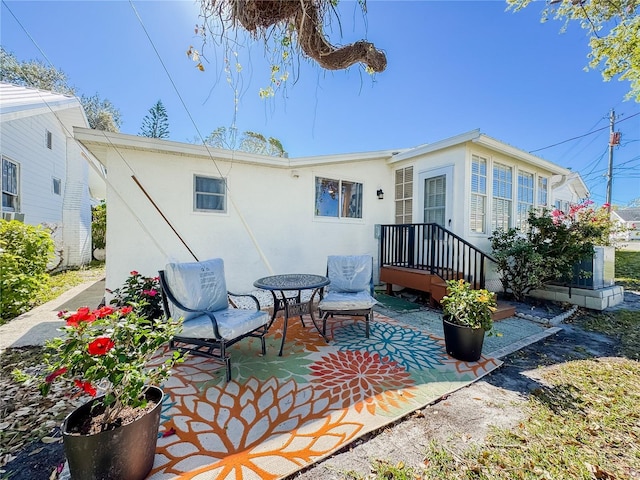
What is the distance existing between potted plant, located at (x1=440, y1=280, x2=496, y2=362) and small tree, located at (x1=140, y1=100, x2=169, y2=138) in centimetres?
1963

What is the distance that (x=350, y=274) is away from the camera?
14.8 ft

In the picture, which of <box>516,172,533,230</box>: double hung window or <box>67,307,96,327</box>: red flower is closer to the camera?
<box>67,307,96,327</box>: red flower

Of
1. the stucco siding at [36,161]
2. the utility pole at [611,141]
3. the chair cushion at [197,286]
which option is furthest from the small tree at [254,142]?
the utility pole at [611,141]

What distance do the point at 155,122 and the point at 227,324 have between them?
19014 mm

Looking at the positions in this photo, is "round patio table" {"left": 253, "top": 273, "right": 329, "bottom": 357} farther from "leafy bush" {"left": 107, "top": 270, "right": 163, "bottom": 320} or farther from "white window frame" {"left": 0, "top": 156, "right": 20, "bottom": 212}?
"white window frame" {"left": 0, "top": 156, "right": 20, "bottom": 212}

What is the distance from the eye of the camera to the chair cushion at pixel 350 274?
447 cm

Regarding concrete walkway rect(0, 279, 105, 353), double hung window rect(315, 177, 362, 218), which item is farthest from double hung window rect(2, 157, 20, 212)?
double hung window rect(315, 177, 362, 218)

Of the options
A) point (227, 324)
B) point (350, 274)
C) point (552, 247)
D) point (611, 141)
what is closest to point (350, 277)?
point (350, 274)

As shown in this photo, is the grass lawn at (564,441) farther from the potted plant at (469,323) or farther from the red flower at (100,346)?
the red flower at (100,346)

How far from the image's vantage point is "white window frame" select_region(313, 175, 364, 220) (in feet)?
21.7

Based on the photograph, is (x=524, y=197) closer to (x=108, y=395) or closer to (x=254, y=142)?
(x=108, y=395)

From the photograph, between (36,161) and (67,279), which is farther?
(67,279)

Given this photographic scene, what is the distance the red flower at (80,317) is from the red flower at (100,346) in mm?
142

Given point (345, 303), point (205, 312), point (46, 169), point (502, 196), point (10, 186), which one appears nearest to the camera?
point (205, 312)
